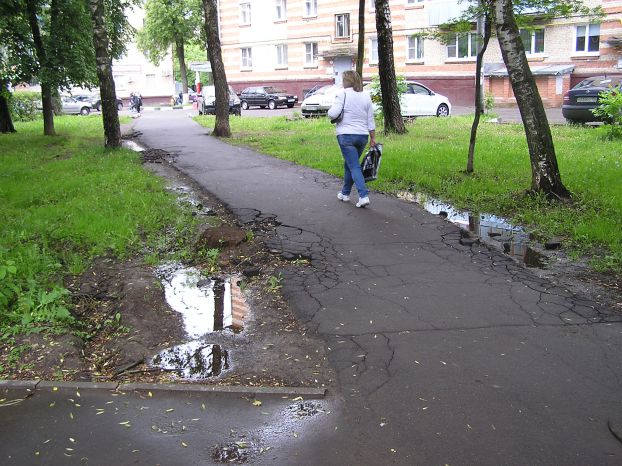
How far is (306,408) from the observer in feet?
12.0

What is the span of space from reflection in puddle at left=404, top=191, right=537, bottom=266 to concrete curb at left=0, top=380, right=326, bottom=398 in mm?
3495

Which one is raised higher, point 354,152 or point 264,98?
point 264,98

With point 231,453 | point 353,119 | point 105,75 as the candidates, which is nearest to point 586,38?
point 105,75

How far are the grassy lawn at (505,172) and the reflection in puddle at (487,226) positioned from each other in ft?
0.60

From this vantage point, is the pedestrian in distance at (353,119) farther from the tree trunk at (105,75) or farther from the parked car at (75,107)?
the parked car at (75,107)

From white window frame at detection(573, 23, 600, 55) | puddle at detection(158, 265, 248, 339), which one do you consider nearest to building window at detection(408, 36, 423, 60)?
white window frame at detection(573, 23, 600, 55)

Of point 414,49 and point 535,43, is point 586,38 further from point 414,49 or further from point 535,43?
point 414,49

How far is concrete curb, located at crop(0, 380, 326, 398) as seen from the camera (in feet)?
12.5

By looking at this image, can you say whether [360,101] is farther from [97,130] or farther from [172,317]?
[97,130]

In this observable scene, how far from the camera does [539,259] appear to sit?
6.40 meters

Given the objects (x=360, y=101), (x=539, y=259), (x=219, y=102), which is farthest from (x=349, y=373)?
(x=219, y=102)

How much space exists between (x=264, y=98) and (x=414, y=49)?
34.4 ft

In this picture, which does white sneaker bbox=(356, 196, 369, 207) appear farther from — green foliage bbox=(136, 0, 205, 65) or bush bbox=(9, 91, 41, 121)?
green foliage bbox=(136, 0, 205, 65)

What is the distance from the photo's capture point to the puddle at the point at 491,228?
21.7 feet
